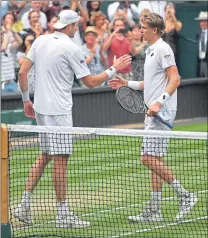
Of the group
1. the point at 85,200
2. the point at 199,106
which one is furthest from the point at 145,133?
the point at 199,106

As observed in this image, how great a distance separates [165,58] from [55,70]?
1.10m

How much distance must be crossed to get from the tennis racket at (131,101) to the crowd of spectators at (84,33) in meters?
7.09

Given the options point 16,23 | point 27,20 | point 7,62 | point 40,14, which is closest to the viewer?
point 7,62

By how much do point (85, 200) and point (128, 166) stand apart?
79.1 inches

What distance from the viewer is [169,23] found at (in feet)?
65.7

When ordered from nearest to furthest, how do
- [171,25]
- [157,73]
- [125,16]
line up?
[157,73] < [125,16] < [171,25]

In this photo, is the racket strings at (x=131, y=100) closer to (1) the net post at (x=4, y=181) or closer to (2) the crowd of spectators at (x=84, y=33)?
(1) the net post at (x=4, y=181)

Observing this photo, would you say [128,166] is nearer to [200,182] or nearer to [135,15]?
[200,182]

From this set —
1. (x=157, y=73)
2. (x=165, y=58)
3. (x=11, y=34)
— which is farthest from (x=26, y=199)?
(x=11, y=34)

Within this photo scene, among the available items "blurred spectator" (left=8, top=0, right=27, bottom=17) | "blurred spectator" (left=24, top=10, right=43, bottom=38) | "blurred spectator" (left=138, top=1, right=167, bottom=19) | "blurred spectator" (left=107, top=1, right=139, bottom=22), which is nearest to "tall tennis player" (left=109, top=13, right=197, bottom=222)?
"blurred spectator" (left=24, top=10, right=43, bottom=38)

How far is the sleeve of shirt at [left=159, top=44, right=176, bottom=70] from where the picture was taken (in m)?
9.72

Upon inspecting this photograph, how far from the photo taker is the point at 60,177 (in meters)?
9.65

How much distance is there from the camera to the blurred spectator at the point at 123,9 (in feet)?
63.7

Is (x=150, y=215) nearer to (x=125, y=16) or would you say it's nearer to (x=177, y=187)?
(x=177, y=187)
